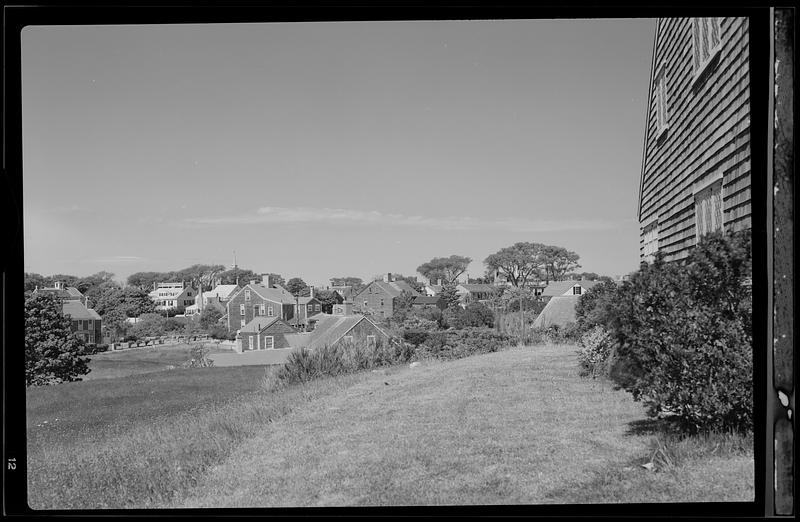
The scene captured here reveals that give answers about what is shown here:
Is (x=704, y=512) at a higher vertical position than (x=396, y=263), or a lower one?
lower

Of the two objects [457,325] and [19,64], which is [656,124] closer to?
[457,325]

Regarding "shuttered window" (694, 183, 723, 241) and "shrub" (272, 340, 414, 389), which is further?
"shrub" (272, 340, 414, 389)

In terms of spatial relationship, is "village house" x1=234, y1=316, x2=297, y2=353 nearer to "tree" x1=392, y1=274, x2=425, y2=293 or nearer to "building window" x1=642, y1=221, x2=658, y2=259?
"tree" x1=392, y1=274, x2=425, y2=293

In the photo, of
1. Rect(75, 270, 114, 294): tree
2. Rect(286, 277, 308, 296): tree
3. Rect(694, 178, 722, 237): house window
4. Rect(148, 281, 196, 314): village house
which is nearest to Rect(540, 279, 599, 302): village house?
Rect(694, 178, 722, 237): house window

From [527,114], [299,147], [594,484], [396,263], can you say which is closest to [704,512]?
[594,484]

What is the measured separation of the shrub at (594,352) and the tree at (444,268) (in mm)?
1074

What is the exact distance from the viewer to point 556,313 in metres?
4.22

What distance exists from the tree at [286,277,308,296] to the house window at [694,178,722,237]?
2.66m

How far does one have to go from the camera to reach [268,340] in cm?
407

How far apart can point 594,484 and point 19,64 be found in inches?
166

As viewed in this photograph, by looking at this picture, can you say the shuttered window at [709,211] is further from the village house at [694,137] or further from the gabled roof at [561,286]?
the gabled roof at [561,286]

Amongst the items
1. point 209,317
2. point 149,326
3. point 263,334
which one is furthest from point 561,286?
point 149,326

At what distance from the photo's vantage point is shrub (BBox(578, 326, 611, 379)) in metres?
3.97

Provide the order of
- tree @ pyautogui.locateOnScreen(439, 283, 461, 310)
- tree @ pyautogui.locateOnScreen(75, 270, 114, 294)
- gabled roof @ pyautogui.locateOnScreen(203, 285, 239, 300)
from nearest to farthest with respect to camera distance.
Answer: tree @ pyautogui.locateOnScreen(75, 270, 114, 294) < gabled roof @ pyautogui.locateOnScreen(203, 285, 239, 300) < tree @ pyautogui.locateOnScreen(439, 283, 461, 310)
